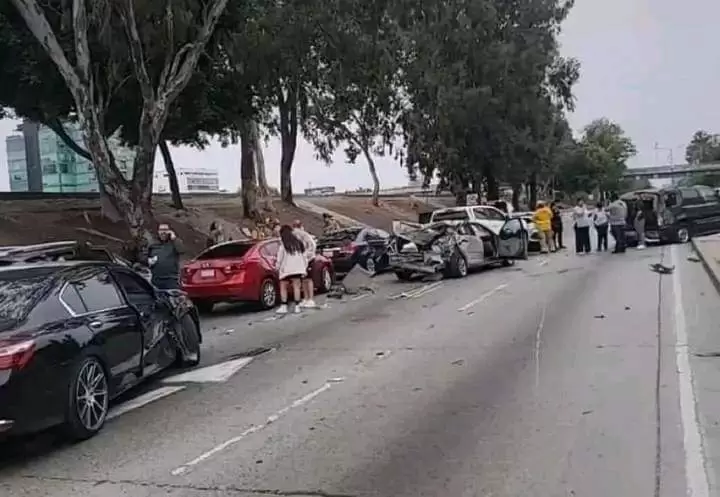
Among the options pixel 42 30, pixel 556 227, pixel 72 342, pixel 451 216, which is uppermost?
pixel 42 30

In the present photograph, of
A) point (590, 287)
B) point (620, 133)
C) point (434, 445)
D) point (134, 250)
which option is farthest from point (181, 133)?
point (620, 133)

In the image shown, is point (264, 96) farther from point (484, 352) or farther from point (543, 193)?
point (543, 193)

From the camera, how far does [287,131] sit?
4006cm

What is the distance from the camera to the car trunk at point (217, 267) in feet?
55.7

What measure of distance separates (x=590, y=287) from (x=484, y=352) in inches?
296

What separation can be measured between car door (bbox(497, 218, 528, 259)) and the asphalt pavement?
9933 millimetres

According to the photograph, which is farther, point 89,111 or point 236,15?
point 236,15

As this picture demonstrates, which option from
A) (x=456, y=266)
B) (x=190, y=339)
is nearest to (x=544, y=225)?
(x=456, y=266)

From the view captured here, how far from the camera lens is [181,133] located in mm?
29062

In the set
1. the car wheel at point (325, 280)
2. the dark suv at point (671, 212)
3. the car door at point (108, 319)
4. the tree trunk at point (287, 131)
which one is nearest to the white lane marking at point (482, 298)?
the car wheel at point (325, 280)

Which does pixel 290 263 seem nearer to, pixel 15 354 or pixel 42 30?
pixel 42 30

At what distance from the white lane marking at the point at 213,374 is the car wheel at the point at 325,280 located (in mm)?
8903

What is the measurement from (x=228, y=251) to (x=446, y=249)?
20.4 feet

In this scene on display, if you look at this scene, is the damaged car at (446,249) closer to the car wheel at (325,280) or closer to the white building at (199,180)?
the car wheel at (325,280)
